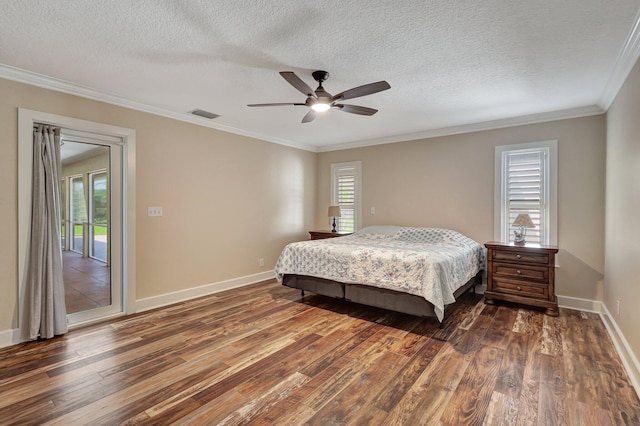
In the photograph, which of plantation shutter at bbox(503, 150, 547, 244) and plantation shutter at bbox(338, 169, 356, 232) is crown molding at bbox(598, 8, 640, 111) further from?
plantation shutter at bbox(338, 169, 356, 232)

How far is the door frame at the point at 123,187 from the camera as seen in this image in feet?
9.55

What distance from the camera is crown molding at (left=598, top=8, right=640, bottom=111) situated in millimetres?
2187

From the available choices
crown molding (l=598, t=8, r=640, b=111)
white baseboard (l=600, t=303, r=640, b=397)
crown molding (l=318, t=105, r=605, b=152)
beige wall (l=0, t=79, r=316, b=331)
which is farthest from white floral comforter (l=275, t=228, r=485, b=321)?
crown molding (l=598, t=8, r=640, b=111)

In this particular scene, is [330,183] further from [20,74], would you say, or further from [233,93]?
[20,74]

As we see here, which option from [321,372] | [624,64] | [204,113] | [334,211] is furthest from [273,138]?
[624,64]

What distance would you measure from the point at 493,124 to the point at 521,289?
2.27m

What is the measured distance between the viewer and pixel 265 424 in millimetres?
1827

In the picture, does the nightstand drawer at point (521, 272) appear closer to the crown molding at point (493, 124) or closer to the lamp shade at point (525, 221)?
the lamp shade at point (525, 221)

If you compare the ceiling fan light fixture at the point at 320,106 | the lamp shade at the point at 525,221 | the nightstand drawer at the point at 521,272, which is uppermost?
the ceiling fan light fixture at the point at 320,106

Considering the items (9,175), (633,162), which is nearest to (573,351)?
(633,162)

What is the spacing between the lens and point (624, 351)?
100 inches

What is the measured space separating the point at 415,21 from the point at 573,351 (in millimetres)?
3009

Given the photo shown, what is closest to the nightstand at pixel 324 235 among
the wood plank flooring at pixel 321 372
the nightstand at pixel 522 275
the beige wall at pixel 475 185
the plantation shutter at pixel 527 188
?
the beige wall at pixel 475 185

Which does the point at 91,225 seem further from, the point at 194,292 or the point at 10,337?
the point at 194,292
